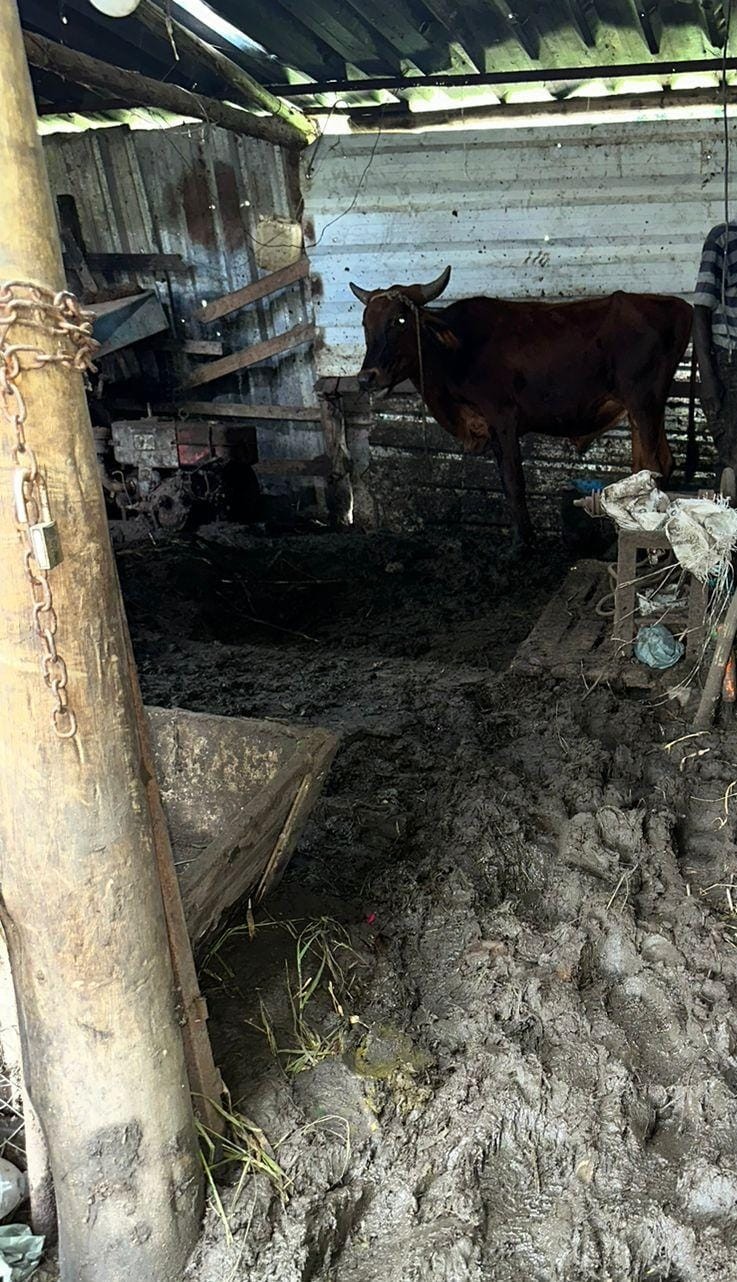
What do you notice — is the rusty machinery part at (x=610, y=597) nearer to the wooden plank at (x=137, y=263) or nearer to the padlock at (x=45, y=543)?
the padlock at (x=45, y=543)

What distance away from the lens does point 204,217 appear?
8273 millimetres

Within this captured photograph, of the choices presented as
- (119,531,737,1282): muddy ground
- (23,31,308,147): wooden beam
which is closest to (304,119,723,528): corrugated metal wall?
(23,31,308,147): wooden beam

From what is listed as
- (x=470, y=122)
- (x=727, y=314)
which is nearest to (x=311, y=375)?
(x=470, y=122)

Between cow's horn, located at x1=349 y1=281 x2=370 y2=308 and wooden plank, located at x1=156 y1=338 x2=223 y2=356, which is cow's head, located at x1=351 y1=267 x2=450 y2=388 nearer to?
cow's horn, located at x1=349 y1=281 x2=370 y2=308

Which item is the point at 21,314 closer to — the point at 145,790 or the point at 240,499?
the point at 145,790

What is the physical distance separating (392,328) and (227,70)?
193 centimetres

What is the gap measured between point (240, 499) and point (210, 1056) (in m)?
6.17

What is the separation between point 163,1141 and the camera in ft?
6.65

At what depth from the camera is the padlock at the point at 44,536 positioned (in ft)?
5.57

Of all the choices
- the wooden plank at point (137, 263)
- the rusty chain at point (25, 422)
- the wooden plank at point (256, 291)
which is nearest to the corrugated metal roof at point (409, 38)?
the wooden plank at point (256, 291)

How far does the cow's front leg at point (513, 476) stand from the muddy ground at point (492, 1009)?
256cm

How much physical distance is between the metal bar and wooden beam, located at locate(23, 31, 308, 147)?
574 millimetres

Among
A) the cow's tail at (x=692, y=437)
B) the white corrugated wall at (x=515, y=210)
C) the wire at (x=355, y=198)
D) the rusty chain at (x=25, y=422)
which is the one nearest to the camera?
the rusty chain at (x=25, y=422)

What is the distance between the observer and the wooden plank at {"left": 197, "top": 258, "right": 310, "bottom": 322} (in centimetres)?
795
